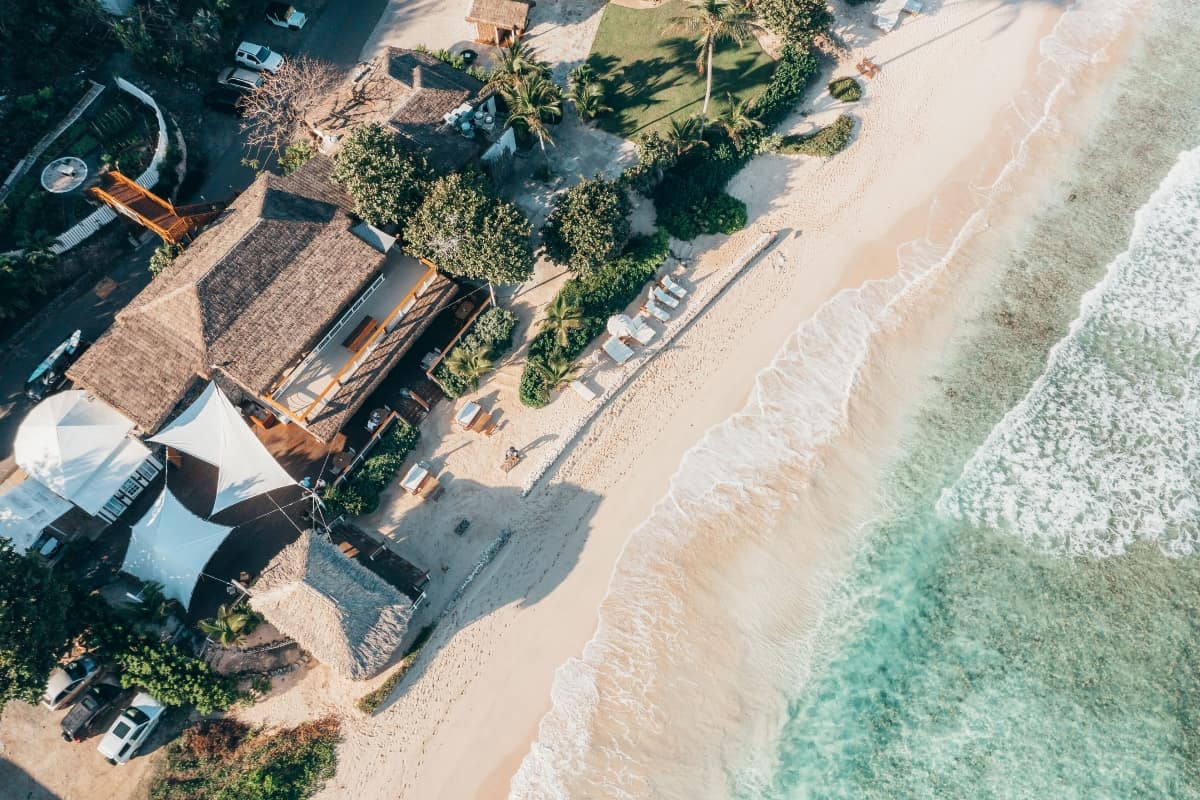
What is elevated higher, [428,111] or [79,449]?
[428,111]

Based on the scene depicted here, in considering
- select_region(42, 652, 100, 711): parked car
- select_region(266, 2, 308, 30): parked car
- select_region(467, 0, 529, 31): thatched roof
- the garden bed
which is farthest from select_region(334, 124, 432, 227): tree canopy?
select_region(42, 652, 100, 711): parked car

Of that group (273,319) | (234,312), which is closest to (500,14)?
(273,319)

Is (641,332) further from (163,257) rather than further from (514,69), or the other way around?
(163,257)

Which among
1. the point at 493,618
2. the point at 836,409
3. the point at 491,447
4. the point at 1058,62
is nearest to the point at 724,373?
the point at 836,409

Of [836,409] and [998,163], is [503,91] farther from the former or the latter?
[998,163]

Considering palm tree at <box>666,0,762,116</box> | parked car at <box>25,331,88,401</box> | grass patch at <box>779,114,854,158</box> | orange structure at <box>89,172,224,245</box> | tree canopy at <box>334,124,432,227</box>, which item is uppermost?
orange structure at <box>89,172,224,245</box>

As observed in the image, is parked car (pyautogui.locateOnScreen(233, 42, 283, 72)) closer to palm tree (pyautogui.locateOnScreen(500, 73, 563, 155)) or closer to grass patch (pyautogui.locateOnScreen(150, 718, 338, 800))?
palm tree (pyautogui.locateOnScreen(500, 73, 563, 155))
